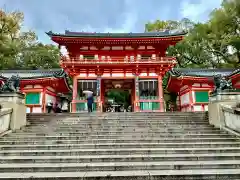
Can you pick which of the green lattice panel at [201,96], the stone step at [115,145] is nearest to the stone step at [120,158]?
the stone step at [115,145]

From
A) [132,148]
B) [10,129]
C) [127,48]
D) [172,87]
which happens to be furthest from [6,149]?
[172,87]

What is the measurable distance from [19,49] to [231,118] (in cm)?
2973

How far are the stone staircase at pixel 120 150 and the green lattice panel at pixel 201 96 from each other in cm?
→ 812

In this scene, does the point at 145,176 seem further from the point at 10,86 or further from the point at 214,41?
the point at 214,41

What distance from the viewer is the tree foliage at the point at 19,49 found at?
92.1 ft

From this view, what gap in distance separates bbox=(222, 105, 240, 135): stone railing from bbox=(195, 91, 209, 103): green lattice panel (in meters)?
9.89

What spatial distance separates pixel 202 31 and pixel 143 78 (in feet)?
55.0

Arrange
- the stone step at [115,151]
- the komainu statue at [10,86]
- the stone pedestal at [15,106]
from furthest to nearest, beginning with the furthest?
the komainu statue at [10,86]
the stone pedestal at [15,106]
the stone step at [115,151]

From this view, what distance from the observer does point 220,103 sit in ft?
30.3

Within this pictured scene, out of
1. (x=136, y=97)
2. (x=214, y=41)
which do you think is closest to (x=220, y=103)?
(x=136, y=97)

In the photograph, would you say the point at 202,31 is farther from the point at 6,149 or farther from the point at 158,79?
the point at 6,149

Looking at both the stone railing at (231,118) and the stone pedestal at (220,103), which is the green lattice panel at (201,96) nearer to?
the stone pedestal at (220,103)

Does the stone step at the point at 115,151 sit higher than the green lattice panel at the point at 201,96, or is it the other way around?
the green lattice panel at the point at 201,96

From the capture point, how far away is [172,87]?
2314cm
